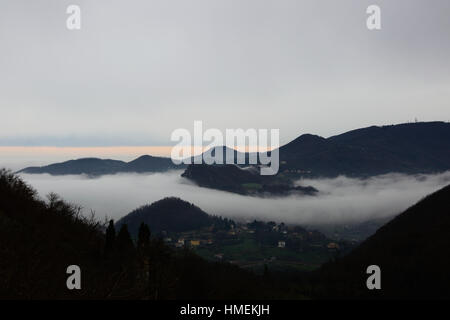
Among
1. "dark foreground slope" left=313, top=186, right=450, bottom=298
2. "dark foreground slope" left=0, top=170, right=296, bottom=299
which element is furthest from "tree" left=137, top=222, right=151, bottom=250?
"dark foreground slope" left=313, top=186, right=450, bottom=298

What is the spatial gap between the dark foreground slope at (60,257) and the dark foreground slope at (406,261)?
10786 cm

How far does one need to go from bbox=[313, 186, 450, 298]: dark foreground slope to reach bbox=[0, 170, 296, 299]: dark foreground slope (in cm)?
10786

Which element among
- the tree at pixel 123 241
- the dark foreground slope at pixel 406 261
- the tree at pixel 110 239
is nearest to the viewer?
the tree at pixel 110 239

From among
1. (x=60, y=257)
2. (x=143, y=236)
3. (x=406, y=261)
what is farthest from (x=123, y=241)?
(x=406, y=261)

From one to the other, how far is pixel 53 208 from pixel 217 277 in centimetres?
5116

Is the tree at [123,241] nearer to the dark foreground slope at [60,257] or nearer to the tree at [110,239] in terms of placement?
the dark foreground slope at [60,257]

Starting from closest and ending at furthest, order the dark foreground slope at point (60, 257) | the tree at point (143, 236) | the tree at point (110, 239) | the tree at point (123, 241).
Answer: the dark foreground slope at point (60, 257)
the tree at point (110, 239)
the tree at point (123, 241)
the tree at point (143, 236)

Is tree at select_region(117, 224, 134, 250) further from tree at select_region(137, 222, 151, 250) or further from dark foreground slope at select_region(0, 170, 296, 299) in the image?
tree at select_region(137, 222, 151, 250)

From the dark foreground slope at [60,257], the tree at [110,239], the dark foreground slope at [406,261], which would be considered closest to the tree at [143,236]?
the dark foreground slope at [60,257]

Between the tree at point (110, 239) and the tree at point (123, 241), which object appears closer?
the tree at point (110, 239)

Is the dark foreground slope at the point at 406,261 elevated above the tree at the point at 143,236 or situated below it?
below

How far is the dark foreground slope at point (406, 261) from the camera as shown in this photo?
128625 millimetres

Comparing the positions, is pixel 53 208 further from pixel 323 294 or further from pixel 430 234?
pixel 430 234
